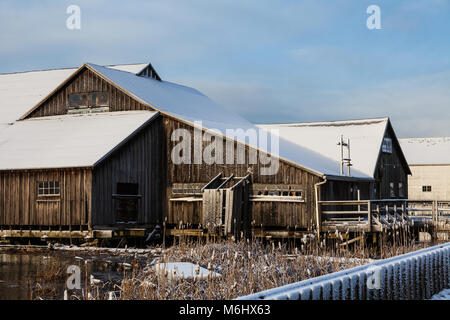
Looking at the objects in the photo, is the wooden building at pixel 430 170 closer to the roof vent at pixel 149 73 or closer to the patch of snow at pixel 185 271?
the roof vent at pixel 149 73

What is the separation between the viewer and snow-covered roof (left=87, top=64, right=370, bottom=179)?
30.3m

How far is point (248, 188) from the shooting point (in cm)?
2858

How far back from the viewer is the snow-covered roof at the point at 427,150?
6038cm

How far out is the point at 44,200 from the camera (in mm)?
28500

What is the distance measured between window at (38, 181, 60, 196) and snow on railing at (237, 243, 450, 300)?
58.4 feet

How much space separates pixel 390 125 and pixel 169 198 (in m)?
15.6

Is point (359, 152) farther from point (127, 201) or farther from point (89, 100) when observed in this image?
point (89, 100)

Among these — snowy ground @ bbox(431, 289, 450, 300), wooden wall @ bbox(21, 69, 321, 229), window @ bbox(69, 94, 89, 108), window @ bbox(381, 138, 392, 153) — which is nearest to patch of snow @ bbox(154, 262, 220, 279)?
snowy ground @ bbox(431, 289, 450, 300)

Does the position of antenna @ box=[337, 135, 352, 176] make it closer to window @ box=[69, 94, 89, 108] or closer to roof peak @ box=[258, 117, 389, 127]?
roof peak @ box=[258, 117, 389, 127]

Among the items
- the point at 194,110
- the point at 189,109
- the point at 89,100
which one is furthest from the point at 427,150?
the point at 89,100

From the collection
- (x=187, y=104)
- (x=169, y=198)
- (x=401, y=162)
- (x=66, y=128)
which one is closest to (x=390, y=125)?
(x=401, y=162)

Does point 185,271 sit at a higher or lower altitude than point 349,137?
lower

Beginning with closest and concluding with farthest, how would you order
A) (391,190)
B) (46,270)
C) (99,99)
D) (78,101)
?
(46,270) → (99,99) → (78,101) → (391,190)

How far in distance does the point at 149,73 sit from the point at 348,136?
42.4 feet
